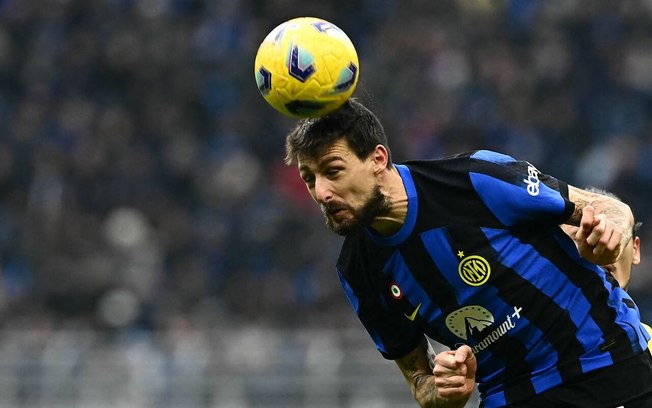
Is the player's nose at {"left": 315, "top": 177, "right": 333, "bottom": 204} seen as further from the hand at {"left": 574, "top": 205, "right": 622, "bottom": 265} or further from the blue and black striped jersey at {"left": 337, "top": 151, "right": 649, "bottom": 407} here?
the hand at {"left": 574, "top": 205, "right": 622, "bottom": 265}

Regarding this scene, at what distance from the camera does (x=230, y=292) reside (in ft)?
38.9

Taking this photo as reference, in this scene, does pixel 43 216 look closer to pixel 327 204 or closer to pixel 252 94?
pixel 252 94

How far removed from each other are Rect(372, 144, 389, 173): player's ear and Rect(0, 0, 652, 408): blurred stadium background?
567 centimetres

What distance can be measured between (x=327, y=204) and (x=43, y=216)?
845 cm

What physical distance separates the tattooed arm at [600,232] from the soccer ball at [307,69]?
37.9 inches

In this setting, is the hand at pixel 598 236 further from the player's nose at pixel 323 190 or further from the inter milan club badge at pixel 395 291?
the player's nose at pixel 323 190

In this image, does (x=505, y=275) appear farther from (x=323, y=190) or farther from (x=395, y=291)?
(x=323, y=190)

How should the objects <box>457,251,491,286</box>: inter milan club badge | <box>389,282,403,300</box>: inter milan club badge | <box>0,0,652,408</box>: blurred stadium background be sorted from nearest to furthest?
1. <box>457,251,491,286</box>: inter milan club badge
2. <box>389,282,403,300</box>: inter milan club badge
3. <box>0,0,652,408</box>: blurred stadium background

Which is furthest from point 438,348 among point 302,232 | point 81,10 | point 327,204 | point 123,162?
point 81,10

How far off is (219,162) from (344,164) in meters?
8.53

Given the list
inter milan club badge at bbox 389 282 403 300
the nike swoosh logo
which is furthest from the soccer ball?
the nike swoosh logo

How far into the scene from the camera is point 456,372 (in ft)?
14.2

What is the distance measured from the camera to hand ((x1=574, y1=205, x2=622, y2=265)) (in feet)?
13.8

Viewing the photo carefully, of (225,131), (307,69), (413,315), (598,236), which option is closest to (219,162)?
(225,131)
